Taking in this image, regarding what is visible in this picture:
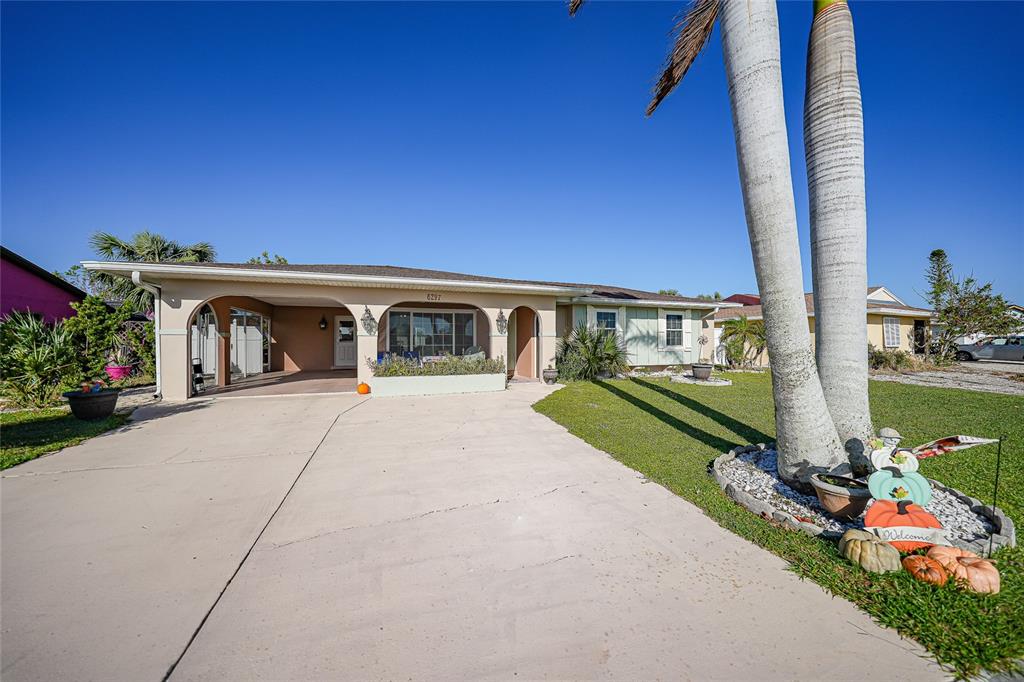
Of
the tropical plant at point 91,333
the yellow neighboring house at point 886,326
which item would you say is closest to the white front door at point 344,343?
the tropical plant at point 91,333

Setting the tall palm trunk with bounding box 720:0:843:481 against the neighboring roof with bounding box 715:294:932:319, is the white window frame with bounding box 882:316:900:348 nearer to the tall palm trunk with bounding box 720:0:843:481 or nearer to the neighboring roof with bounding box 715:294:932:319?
the neighboring roof with bounding box 715:294:932:319

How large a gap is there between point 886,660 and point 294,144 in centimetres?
1549

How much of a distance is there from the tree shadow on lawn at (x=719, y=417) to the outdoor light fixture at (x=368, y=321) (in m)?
8.15

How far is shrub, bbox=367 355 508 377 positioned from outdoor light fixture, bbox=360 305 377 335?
2.82 feet

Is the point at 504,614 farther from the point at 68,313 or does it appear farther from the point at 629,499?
the point at 68,313

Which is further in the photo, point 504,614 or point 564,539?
point 564,539

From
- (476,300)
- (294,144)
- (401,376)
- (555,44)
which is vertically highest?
(555,44)

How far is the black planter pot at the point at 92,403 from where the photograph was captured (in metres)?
7.11

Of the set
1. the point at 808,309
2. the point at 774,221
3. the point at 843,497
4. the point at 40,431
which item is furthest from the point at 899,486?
the point at 808,309

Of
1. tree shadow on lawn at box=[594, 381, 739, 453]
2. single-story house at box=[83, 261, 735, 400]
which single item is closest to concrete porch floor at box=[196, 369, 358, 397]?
single-story house at box=[83, 261, 735, 400]

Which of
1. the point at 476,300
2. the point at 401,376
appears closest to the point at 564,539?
the point at 401,376

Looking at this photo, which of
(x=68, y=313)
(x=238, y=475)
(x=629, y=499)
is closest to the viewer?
(x=629, y=499)

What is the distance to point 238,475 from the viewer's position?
4.67 meters

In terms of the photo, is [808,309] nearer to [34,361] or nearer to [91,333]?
[91,333]
